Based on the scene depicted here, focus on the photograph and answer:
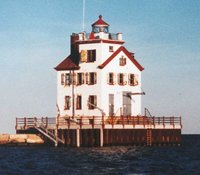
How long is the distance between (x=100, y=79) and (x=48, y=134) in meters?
9.02

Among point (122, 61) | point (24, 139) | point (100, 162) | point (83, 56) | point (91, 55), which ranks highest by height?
point (91, 55)

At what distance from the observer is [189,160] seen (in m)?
57.8

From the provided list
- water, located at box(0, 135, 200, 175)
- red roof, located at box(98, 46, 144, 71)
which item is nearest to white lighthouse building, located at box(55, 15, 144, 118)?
red roof, located at box(98, 46, 144, 71)

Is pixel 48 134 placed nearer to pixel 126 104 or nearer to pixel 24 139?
pixel 24 139

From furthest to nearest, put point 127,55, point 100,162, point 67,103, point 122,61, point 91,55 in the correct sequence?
point 67,103 < point 127,55 < point 122,61 < point 91,55 < point 100,162

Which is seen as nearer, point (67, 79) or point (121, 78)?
point (121, 78)

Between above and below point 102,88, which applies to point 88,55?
above

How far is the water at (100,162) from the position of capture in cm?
4703

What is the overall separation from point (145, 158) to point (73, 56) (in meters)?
22.9

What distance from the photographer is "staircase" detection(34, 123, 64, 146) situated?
70.2 metres

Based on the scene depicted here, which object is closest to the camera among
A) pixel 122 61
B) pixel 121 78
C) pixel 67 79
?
pixel 121 78

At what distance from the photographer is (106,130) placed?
6650 cm

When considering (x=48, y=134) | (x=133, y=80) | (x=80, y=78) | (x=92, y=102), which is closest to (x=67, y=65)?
(x=80, y=78)

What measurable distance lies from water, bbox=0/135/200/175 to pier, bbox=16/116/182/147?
3.98 feet
